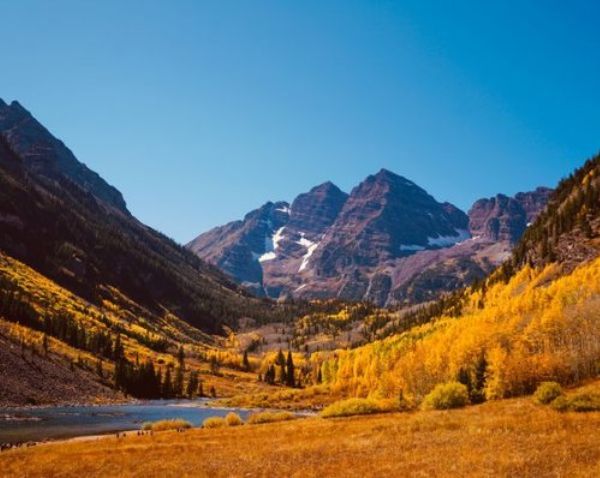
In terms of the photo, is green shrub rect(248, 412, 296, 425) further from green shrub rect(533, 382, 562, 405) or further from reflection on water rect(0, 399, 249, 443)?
green shrub rect(533, 382, 562, 405)

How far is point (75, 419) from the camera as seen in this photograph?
9812 cm

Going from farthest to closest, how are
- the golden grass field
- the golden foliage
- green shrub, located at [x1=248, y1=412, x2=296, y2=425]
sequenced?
the golden foliage → green shrub, located at [x1=248, y1=412, x2=296, y2=425] → the golden grass field

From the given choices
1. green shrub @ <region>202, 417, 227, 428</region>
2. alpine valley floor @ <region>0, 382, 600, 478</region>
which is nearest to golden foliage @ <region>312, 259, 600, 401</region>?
alpine valley floor @ <region>0, 382, 600, 478</region>

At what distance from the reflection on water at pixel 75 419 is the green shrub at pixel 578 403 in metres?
60.7

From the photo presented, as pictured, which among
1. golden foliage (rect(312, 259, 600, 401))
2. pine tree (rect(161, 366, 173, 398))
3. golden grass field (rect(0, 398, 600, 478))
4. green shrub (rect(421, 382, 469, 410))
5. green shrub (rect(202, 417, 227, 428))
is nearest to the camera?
golden grass field (rect(0, 398, 600, 478))

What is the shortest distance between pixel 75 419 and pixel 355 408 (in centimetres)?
5810

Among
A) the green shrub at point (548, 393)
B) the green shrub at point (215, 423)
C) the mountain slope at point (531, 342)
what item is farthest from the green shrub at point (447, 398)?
the green shrub at point (215, 423)

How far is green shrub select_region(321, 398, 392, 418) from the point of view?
66.2m

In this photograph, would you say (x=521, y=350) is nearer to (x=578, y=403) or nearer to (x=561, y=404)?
(x=561, y=404)

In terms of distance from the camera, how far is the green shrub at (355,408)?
66.2 m

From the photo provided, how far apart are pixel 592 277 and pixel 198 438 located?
106 meters

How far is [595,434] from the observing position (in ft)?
112

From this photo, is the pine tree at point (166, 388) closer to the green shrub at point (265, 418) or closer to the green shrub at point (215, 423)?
the green shrub at point (215, 423)

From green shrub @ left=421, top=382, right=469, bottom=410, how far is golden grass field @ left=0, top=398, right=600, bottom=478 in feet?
20.6
